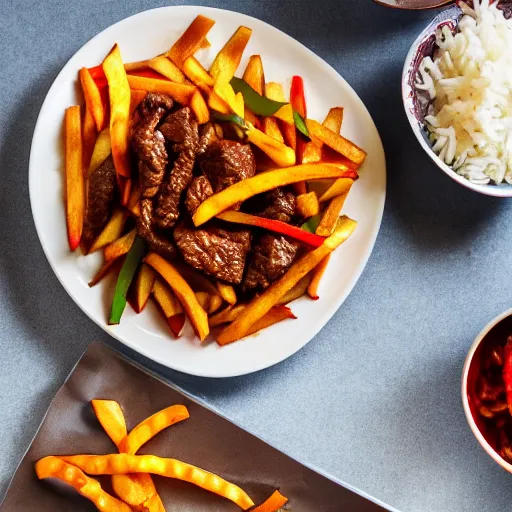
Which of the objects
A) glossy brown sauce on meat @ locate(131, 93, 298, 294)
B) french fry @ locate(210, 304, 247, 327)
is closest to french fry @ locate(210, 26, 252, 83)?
glossy brown sauce on meat @ locate(131, 93, 298, 294)

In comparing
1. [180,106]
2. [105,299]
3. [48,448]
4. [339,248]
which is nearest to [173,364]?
[105,299]

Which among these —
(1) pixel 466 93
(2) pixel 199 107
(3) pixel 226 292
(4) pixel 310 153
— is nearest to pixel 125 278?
(3) pixel 226 292

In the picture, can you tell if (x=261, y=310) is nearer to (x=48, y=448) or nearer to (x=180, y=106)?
(x=180, y=106)

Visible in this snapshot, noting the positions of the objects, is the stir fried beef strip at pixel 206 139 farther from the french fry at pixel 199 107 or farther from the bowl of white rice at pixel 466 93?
the bowl of white rice at pixel 466 93

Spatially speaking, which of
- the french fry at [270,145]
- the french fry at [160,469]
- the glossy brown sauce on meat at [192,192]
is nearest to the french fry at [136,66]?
the glossy brown sauce on meat at [192,192]

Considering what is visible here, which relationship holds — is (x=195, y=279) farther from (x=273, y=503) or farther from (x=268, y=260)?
(x=273, y=503)

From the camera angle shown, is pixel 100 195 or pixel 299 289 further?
pixel 299 289

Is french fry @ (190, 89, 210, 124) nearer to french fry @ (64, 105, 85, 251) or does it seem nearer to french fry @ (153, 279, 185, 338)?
french fry @ (64, 105, 85, 251)
